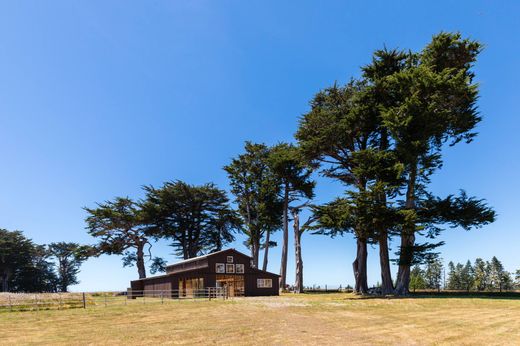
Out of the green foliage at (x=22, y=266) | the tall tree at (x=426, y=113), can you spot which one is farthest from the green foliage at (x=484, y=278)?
the green foliage at (x=22, y=266)

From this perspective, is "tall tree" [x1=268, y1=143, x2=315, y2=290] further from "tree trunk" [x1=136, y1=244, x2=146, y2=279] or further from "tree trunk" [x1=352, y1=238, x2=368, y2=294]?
"tree trunk" [x1=136, y1=244, x2=146, y2=279]

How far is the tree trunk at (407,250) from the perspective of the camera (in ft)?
109

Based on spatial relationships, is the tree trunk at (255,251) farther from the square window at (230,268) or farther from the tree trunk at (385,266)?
the tree trunk at (385,266)

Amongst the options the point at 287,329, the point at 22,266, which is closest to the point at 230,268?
the point at 287,329

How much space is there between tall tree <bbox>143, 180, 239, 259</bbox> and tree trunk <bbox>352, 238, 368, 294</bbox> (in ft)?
91.2

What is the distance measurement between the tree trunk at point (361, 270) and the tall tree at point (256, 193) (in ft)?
56.5

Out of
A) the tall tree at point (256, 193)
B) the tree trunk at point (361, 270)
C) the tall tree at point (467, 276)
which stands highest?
the tall tree at point (256, 193)

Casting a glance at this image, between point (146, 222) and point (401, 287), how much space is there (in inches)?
1752

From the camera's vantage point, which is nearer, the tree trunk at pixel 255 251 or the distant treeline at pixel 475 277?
the tree trunk at pixel 255 251

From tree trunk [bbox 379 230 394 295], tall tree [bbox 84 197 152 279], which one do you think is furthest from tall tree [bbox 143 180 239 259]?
tree trunk [bbox 379 230 394 295]

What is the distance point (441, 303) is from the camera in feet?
84.6

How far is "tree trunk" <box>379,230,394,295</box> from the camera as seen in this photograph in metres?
35.7

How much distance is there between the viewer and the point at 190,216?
2633 inches

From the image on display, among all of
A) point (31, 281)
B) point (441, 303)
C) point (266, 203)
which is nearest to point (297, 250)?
point (266, 203)
